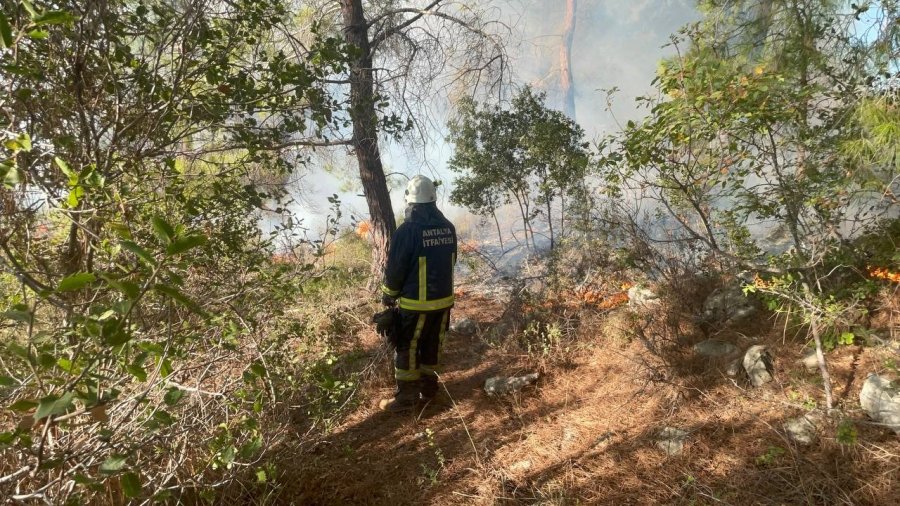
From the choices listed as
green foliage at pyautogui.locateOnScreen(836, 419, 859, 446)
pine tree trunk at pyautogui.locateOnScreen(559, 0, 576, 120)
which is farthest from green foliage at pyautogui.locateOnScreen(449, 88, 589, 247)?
pine tree trunk at pyautogui.locateOnScreen(559, 0, 576, 120)

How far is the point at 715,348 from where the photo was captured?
3.43m

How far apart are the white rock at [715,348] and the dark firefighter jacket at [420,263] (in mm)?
2110

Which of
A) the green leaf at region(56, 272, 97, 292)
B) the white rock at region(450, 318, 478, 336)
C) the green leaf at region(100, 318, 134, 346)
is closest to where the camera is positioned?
the green leaf at region(56, 272, 97, 292)

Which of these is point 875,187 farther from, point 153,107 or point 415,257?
point 153,107

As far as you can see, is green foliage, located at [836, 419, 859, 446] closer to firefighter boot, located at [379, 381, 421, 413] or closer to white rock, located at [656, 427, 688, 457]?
white rock, located at [656, 427, 688, 457]

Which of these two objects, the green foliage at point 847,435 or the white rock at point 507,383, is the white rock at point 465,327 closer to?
the white rock at point 507,383

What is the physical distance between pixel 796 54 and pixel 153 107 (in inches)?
201

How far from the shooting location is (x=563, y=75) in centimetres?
3859

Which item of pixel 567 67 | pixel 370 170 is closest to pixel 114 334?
pixel 370 170

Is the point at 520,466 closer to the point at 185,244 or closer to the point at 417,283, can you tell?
the point at 417,283

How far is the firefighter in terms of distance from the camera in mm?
3455

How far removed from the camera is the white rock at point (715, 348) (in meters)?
3.35

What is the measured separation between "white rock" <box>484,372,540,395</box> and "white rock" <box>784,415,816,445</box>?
1741 mm

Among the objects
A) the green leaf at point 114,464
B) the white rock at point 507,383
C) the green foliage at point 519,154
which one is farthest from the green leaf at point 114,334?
the green foliage at point 519,154
